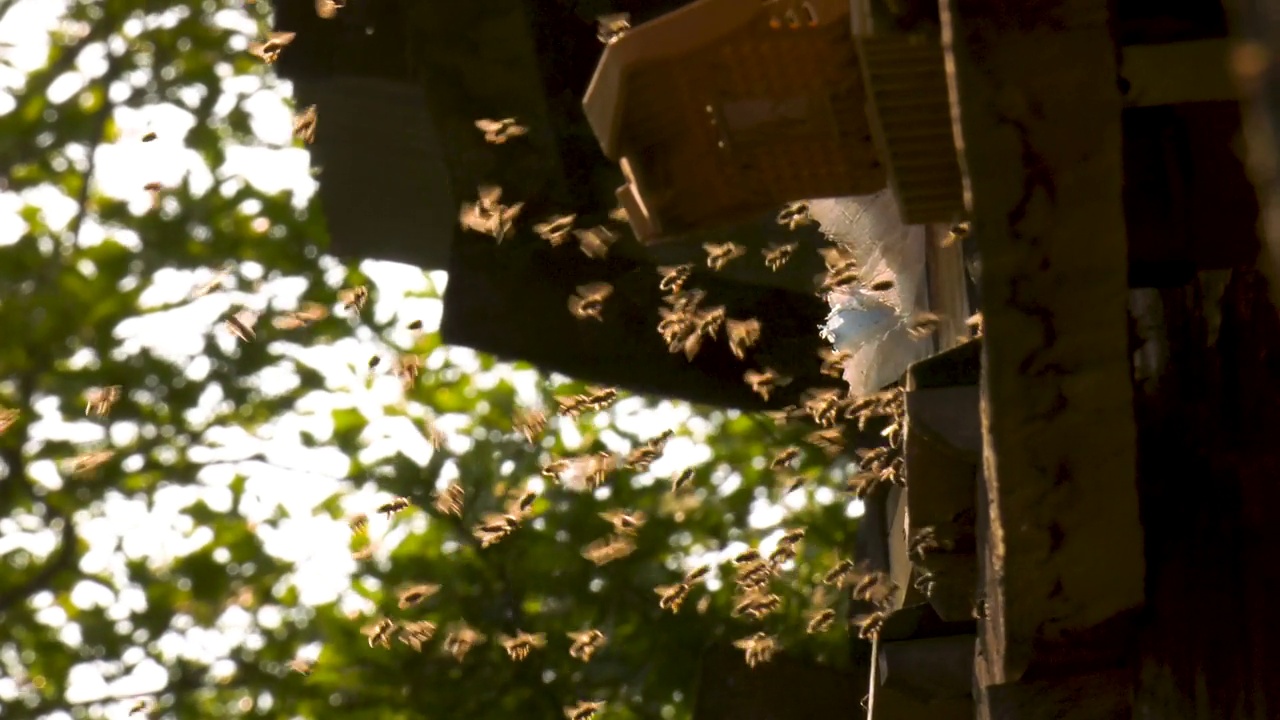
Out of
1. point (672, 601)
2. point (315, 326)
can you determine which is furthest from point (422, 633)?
point (315, 326)

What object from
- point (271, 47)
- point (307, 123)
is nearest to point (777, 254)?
point (307, 123)

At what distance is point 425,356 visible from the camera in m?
13.8

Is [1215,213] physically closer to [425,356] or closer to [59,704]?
[425,356]

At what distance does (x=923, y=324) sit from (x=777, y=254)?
1.43 metres

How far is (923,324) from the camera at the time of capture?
17.1 ft

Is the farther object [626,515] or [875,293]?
[626,515]

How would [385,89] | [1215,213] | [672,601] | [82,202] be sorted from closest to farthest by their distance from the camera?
[1215,213] < [672,601] < [385,89] < [82,202]

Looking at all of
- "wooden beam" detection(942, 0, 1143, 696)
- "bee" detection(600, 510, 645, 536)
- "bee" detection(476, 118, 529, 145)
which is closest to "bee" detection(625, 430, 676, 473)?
"bee" detection(476, 118, 529, 145)

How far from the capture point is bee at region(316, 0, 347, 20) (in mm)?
6363

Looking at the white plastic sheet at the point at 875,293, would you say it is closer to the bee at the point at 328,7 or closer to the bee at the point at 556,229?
the bee at the point at 556,229

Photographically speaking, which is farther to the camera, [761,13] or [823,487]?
[823,487]

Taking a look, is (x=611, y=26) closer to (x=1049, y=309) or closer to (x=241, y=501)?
(x=1049, y=309)

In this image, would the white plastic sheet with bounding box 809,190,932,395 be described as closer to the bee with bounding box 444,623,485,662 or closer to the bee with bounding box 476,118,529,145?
the bee with bounding box 476,118,529,145

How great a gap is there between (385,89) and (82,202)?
20.3 feet
